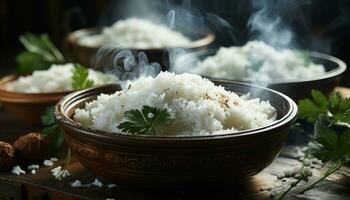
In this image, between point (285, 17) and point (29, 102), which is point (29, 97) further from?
point (285, 17)

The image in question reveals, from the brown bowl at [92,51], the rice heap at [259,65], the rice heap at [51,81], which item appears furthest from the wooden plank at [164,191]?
the brown bowl at [92,51]

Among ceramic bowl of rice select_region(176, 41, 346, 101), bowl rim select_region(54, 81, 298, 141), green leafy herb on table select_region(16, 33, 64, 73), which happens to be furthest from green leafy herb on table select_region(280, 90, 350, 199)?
green leafy herb on table select_region(16, 33, 64, 73)

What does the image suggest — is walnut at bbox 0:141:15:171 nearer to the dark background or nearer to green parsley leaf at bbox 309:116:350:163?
green parsley leaf at bbox 309:116:350:163

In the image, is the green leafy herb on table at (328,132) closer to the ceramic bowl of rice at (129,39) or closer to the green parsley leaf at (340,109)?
the green parsley leaf at (340,109)

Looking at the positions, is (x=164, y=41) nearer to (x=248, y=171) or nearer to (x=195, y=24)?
(x=195, y=24)

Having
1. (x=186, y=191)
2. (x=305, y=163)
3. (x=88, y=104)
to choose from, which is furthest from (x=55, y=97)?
(x=305, y=163)

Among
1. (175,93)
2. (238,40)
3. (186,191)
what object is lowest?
(238,40)
